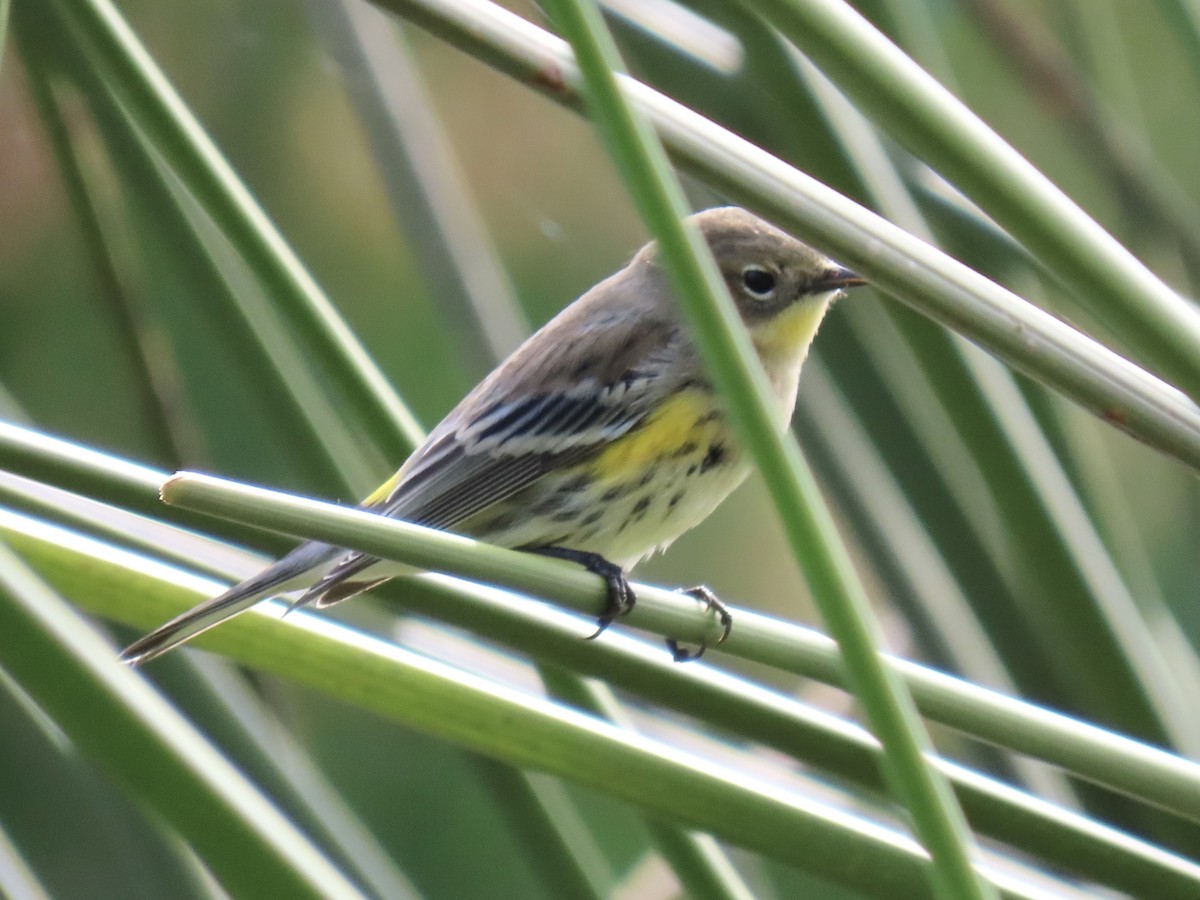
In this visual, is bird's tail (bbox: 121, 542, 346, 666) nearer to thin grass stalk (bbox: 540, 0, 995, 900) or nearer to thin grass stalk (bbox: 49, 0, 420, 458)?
thin grass stalk (bbox: 49, 0, 420, 458)

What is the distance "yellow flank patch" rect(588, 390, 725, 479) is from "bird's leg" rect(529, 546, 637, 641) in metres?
0.09

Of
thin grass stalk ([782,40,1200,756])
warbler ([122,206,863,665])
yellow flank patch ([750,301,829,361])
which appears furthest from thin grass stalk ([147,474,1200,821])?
yellow flank patch ([750,301,829,361])

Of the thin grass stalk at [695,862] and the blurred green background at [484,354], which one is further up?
the blurred green background at [484,354]

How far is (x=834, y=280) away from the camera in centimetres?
158

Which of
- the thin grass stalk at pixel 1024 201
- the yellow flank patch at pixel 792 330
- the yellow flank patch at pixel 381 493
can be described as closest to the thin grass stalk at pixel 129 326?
the yellow flank patch at pixel 381 493

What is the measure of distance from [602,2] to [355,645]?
71cm

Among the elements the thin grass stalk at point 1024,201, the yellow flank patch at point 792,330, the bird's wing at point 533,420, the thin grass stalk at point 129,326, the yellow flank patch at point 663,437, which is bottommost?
the thin grass stalk at point 1024,201

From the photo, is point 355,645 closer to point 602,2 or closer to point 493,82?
point 602,2

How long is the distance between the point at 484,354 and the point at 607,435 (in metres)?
0.20

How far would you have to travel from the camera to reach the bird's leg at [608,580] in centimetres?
99

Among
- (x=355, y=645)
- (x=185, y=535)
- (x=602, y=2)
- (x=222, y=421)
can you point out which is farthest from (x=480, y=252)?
(x=222, y=421)

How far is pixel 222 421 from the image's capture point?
9.00ft

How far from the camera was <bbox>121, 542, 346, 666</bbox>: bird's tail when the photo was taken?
972 mm

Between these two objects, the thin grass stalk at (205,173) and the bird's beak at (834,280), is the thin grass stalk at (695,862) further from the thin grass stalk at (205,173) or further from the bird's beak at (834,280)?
the bird's beak at (834,280)
